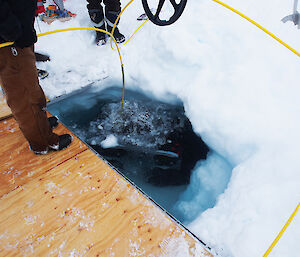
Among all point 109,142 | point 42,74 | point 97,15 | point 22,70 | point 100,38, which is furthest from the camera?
point 100,38

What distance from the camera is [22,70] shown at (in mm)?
1119

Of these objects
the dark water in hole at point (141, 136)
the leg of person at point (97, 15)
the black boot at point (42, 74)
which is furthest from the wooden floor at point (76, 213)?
the leg of person at point (97, 15)

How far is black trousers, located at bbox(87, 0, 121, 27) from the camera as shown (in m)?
3.01

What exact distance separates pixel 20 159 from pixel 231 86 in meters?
1.76

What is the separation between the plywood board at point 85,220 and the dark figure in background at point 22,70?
313 mm

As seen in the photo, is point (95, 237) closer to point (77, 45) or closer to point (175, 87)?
point (175, 87)

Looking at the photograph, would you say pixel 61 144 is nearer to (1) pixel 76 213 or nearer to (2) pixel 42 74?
(1) pixel 76 213

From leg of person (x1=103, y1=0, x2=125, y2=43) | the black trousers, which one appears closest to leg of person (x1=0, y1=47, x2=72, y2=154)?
leg of person (x1=103, y1=0, x2=125, y2=43)

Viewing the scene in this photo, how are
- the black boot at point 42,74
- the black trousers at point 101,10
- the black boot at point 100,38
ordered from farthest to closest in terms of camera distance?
the black boot at point 100,38 < the black trousers at point 101,10 < the black boot at point 42,74

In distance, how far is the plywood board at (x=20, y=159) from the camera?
1.38 meters

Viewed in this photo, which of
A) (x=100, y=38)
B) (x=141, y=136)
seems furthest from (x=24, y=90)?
(x=100, y=38)

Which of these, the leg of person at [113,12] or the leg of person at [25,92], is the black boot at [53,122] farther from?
the leg of person at [113,12]

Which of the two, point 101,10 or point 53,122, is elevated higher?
point 101,10

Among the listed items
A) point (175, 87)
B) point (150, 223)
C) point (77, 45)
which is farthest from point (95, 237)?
point (77, 45)
